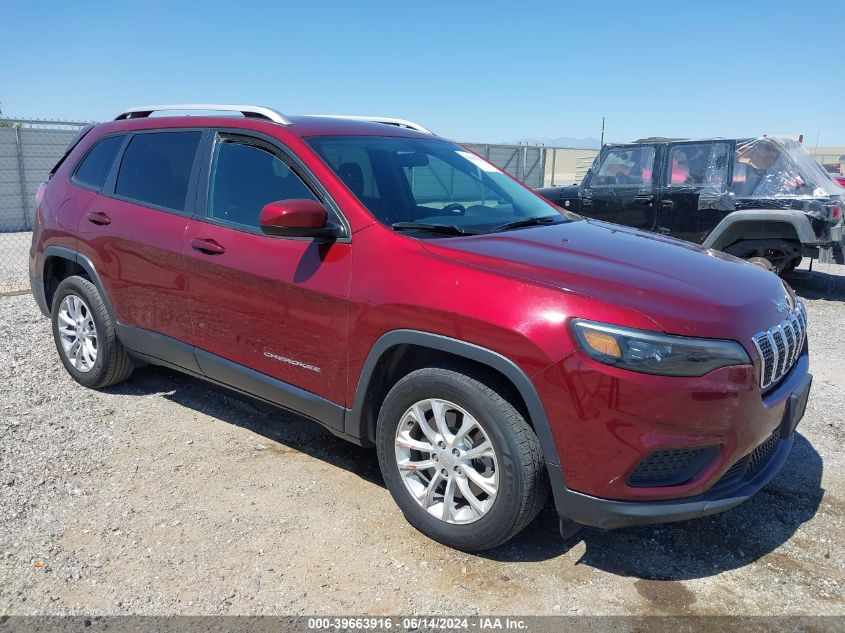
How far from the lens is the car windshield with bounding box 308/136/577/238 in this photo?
3.48 meters

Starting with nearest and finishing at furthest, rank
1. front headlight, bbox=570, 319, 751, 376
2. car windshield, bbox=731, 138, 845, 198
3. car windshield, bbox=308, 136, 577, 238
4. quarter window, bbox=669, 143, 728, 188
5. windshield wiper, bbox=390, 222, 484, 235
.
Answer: front headlight, bbox=570, 319, 751, 376, windshield wiper, bbox=390, 222, 484, 235, car windshield, bbox=308, 136, 577, 238, car windshield, bbox=731, 138, 845, 198, quarter window, bbox=669, 143, 728, 188

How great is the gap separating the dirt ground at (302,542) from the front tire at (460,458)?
20 cm

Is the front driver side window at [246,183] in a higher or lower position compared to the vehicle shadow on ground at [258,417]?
higher

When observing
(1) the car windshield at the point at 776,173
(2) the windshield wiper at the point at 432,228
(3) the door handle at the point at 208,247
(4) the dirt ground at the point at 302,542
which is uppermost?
(1) the car windshield at the point at 776,173

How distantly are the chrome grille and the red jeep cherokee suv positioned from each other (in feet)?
0.05

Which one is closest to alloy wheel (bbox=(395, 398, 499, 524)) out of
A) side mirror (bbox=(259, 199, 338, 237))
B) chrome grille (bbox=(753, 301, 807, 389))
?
side mirror (bbox=(259, 199, 338, 237))

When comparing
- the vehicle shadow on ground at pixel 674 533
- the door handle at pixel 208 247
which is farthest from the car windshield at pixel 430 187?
the vehicle shadow on ground at pixel 674 533

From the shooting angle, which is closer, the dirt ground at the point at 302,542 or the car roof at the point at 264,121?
the dirt ground at the point at 302,542

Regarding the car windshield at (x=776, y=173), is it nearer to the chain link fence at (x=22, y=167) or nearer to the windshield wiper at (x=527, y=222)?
the windshield wiper at (x=527, y=222)

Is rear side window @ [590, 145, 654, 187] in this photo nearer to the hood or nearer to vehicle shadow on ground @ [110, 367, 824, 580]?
vehicle shadow on ground @ [110, 367, 824, 580]

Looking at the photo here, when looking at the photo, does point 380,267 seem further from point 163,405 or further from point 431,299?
point 163,405

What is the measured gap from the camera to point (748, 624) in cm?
266

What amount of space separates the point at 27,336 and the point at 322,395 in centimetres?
408

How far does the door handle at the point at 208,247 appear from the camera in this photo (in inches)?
148
